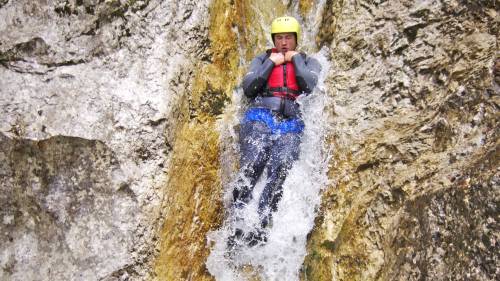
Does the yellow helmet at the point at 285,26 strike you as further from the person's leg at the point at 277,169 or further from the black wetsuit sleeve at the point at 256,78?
the person's leg at the point at 277,169

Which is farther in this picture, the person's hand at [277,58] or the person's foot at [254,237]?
the person's hand at [277,58]

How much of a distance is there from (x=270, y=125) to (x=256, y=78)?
2.04 ft

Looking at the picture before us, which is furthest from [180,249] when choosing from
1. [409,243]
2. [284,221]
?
[409,243]

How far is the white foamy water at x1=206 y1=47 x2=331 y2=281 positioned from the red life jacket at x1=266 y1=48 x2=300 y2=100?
0.54 meters

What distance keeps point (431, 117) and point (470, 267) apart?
5.14 feet

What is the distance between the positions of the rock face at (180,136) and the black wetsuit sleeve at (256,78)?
0.45 m

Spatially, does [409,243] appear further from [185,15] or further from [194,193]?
[185,15]

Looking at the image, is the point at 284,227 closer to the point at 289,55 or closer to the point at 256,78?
the point at 256,78

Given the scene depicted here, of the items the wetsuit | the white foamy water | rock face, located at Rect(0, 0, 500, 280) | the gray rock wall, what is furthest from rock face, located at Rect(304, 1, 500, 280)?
the gray rock wall

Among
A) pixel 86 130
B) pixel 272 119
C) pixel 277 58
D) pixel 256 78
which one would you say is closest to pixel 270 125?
pixel 272 119

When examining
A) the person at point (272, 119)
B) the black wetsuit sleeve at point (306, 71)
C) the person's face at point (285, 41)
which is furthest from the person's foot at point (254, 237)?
the person's face at point (285, 41)

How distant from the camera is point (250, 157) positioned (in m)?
5.41

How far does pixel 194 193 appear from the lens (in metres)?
5.03

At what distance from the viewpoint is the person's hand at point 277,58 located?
5.86 metres
